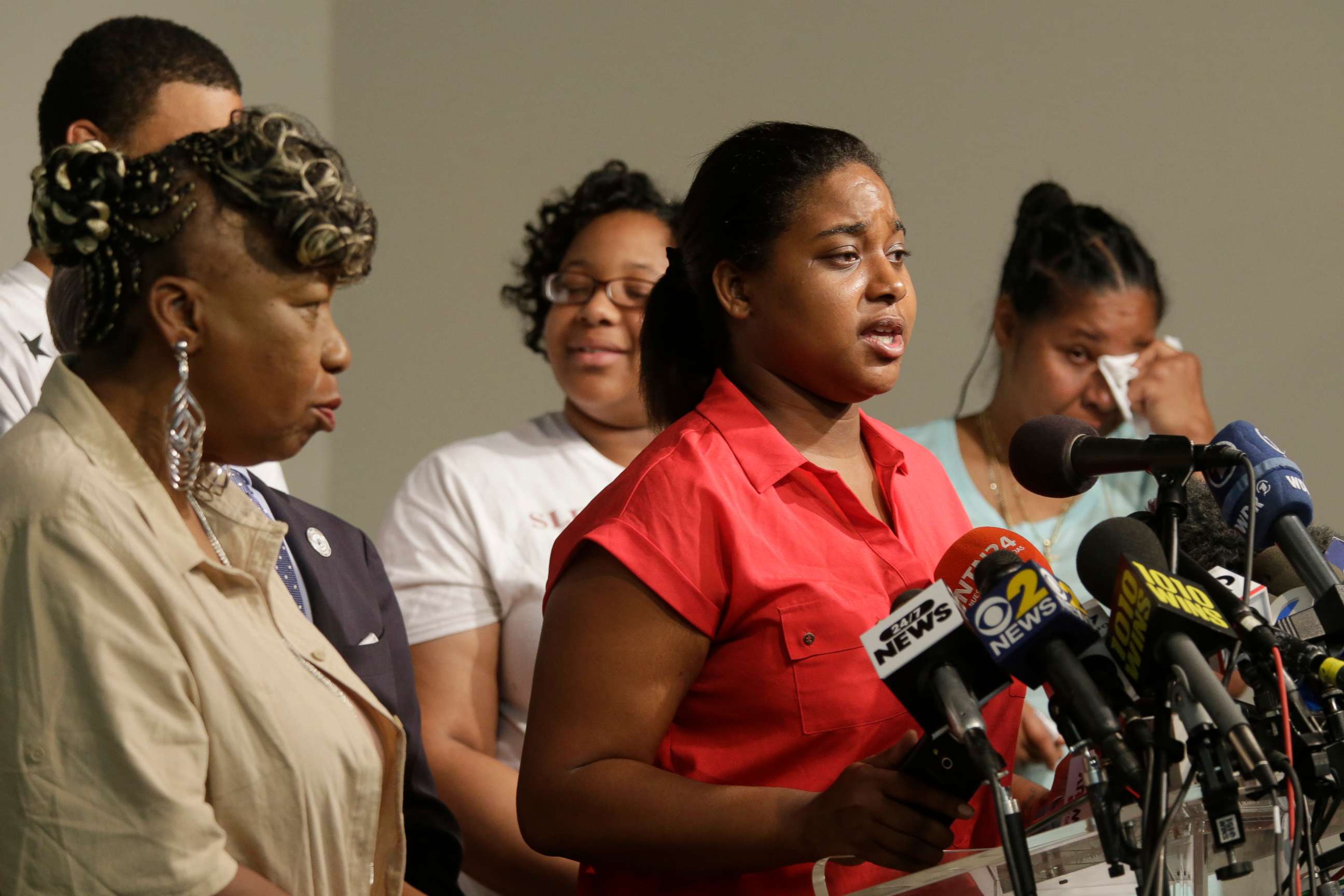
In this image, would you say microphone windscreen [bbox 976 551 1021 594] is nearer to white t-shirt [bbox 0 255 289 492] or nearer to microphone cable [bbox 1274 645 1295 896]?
microphone cable [bbox 1274 645 1295 896]

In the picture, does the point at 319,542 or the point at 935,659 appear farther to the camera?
the point at 319,542

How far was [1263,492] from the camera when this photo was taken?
1.49m

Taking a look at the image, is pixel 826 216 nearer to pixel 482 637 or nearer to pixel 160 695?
pixel 160 695

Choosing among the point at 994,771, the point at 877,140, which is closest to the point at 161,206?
the point at 994,771

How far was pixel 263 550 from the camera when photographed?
1.65 metres

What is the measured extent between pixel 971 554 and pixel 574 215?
1654mm

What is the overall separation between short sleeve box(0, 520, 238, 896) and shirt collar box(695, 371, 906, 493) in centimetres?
71

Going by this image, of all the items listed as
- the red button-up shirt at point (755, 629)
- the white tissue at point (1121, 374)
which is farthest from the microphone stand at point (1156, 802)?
the white tissue at point (1121, 374)

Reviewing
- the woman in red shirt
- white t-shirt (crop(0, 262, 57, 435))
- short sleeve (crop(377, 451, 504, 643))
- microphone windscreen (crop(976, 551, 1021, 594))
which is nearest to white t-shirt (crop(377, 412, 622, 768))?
short sleeve (crop(377, 451, 504, 643))

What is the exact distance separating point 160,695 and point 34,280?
139 cm

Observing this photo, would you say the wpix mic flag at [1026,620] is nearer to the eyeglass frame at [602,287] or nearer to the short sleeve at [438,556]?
the short sleeve at [438,556]

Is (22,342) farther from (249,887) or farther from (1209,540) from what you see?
(1209,540)

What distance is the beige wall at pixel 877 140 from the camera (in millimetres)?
4082

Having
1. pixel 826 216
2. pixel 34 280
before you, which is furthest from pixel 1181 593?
pixel 34 280
